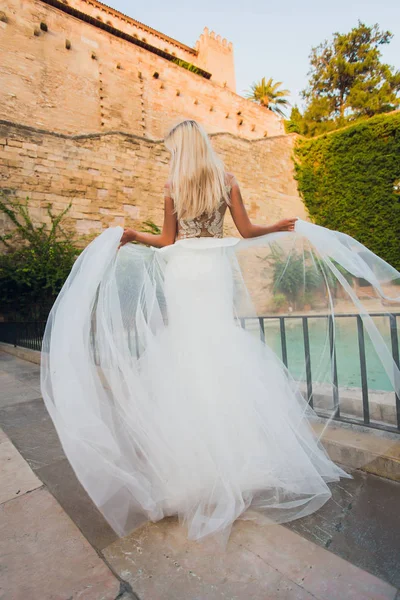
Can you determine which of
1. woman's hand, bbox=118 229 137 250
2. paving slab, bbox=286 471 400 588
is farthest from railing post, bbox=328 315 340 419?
woman's hand, bbox=118 229 137 250

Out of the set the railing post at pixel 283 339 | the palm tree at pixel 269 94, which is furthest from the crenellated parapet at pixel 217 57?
the railing post at pixel 283 339

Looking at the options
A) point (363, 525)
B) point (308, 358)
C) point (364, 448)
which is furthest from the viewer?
point (308, 358)

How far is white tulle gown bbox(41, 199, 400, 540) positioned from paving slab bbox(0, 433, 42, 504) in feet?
2.01

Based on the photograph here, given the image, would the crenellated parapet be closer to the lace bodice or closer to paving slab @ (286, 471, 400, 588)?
the lace bodice

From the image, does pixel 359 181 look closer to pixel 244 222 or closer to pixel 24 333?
pixel 24 333

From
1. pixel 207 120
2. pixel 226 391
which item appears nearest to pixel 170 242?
pixel 226 391

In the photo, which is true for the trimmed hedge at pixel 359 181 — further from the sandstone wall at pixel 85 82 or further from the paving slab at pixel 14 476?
the paving slab at pixel 14 476

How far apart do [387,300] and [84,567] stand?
1.67 metres

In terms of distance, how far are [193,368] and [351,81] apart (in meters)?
26.1

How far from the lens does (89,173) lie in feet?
32.4

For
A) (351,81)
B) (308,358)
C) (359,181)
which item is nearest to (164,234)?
(308,358)

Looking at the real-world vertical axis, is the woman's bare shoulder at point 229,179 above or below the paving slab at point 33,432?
above

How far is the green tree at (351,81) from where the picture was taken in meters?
19.9

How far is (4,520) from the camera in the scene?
1.45m
